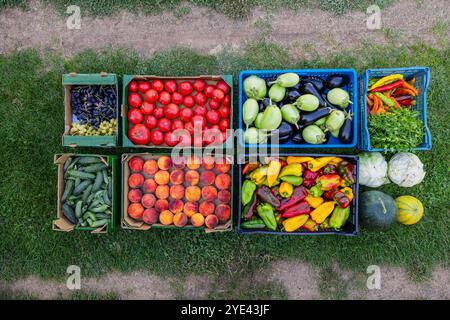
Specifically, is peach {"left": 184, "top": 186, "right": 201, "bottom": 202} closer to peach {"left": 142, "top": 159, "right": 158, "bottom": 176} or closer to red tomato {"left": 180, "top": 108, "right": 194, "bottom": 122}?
peach {"left": 142, "top": 159, "right": 158, "bottom": 176}

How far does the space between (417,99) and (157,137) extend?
294 cm

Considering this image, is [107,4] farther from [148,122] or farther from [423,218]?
[423,218]

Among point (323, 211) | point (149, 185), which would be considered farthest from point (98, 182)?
point (323, 211)

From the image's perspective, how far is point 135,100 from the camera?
444 centimetres

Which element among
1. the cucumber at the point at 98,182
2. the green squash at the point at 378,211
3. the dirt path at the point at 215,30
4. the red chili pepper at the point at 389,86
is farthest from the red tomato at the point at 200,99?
the green squash at the point at 378,211

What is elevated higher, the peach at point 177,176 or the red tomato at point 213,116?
the red tomato at point 213,116

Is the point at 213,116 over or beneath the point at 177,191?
over

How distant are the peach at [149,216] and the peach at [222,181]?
0.76 meters

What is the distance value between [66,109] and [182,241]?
6.70 ft

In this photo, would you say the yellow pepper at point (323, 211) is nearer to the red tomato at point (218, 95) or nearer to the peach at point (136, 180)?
the red tomato at point (218, 95)

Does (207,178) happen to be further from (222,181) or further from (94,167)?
(94,167)

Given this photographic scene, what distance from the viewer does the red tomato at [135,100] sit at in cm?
444

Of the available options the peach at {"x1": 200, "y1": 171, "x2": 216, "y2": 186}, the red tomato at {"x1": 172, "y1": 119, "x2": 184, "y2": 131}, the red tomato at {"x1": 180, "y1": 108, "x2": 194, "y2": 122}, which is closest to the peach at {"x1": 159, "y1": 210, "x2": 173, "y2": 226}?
the peach at {"x1": 200, "y1": 171, "x2": 216, "y2": 186}

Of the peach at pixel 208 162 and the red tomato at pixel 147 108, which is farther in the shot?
the red tomato at pixel 147 108
